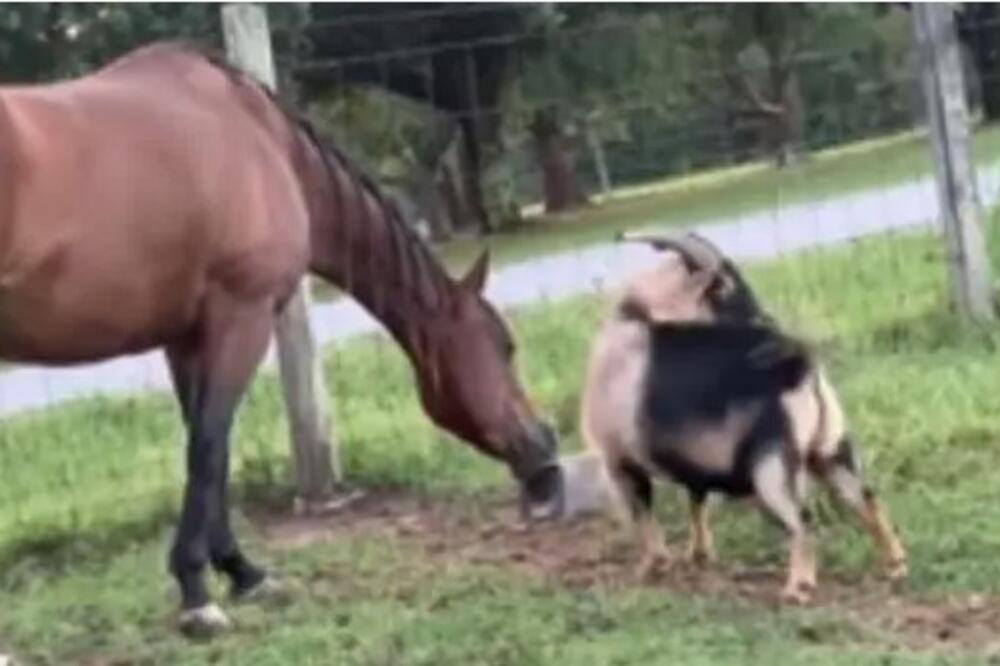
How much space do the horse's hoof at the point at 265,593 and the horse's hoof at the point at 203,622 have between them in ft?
1.20

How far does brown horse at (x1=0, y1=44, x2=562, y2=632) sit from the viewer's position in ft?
21.3

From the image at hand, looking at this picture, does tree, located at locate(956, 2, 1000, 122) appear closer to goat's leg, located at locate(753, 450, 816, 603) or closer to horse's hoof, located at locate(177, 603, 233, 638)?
goat's leg, located at locate(753, 450, 816, 603)

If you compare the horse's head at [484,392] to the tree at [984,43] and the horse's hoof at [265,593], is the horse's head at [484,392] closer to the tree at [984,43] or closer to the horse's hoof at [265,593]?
the horse's hoof at [265,593]

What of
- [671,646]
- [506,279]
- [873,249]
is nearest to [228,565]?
[671,646]

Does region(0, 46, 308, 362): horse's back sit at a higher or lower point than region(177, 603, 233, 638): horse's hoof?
higher

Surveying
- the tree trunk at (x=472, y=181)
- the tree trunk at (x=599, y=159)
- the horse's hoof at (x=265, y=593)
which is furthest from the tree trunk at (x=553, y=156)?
the horse's hoof at (x=265, y=593)

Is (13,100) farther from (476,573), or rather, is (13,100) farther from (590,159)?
(590,159)

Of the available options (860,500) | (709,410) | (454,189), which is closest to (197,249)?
(709,410)

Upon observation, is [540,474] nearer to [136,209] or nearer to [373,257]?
[373,257]

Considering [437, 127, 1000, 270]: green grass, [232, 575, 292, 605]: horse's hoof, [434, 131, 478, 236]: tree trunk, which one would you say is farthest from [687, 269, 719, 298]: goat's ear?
[434, 131, 478, 236]: tree trunk

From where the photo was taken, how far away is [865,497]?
21.8 ft

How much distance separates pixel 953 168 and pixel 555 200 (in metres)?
15.4

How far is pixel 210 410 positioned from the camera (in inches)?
271

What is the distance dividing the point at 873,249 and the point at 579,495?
15.0 feet
